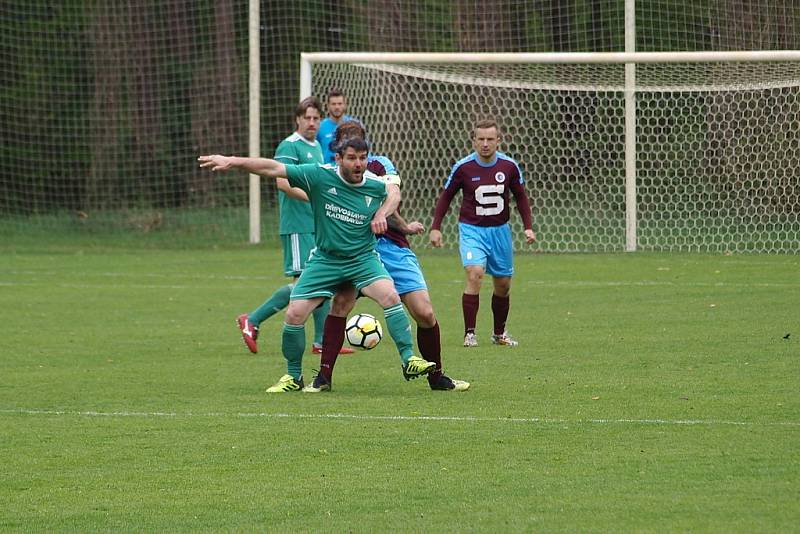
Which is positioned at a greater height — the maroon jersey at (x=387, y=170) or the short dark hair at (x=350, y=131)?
the short dark hair at (x=350, y=131)

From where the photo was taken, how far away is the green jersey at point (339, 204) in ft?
27.4

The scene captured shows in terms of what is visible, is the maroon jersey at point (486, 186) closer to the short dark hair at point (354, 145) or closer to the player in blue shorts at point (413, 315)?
the player in blue shorts at point (413, 315)

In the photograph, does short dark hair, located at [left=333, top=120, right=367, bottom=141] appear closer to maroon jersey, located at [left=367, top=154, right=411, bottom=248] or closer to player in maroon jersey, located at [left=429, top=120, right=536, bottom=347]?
maroon jersey, located at [left=367, top=154, right=411, bottom=248]

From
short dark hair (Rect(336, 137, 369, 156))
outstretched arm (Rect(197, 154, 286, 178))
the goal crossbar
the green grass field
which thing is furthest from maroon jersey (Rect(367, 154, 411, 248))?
the goal crossbar

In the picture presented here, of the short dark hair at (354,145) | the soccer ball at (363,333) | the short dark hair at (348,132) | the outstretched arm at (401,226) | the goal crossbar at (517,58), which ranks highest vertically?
the goal crossbar at (517,58)

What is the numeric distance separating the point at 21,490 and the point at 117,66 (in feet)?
71.4

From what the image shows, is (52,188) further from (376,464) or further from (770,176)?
(376,464)

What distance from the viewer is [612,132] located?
1938 centimetres

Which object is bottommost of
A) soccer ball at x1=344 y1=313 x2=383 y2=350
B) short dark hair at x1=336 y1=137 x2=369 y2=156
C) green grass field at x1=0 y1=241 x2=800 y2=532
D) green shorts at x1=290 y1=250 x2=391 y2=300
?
green grass field at x1=0 y1=241 x2=800 y2=532

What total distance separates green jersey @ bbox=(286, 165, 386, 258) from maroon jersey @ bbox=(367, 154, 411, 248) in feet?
1.87

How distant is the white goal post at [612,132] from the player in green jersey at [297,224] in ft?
21.4

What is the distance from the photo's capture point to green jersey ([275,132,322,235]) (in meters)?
10.8

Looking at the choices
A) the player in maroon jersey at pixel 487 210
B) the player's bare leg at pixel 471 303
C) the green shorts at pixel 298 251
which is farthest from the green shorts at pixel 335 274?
the player in maroon jersey at pixel 487 210

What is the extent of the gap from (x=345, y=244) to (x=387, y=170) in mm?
841
